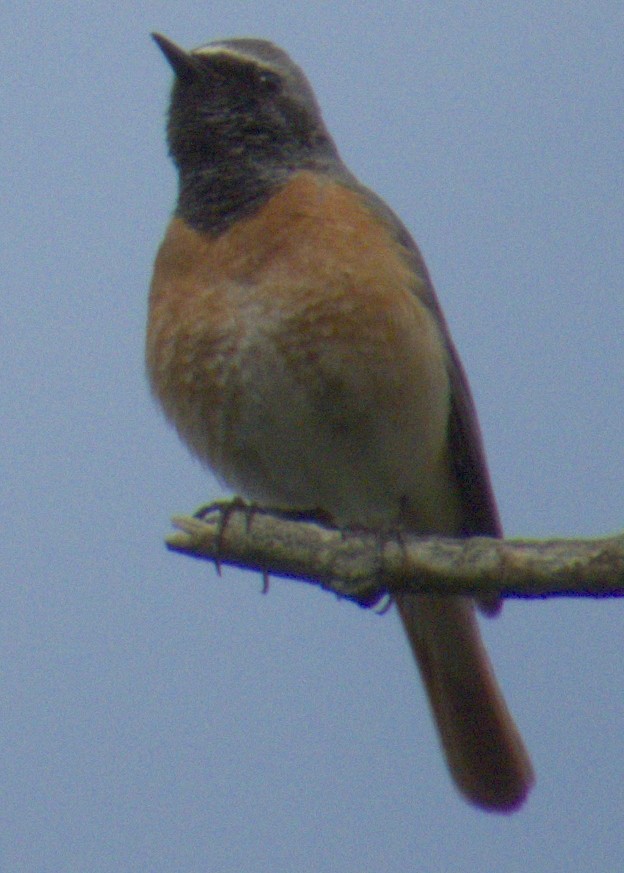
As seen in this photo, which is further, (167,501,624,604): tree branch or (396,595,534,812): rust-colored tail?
(396,595,534,812): rust-colored tail

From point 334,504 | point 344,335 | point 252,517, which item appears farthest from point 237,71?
point 252,517

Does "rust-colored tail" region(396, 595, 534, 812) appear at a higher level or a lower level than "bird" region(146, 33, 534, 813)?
lower

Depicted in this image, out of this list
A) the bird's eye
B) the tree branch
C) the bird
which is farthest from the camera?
the bird's eye

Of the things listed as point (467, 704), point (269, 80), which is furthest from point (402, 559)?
point (269, 80)

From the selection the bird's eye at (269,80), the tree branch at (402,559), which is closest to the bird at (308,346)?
the bird's eye at (269,80)

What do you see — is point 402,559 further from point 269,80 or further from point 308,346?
point 269,80

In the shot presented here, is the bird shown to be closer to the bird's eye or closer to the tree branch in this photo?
the bird's eye

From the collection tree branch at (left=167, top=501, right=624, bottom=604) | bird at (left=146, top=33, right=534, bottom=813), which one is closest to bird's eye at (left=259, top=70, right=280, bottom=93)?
bird at (left=146, top=33, right=534, bottom=813)
